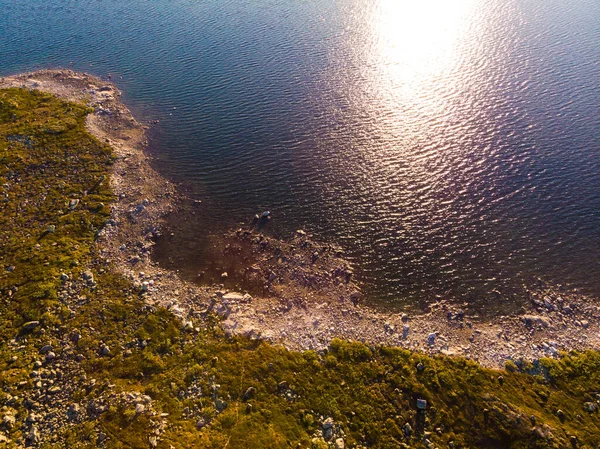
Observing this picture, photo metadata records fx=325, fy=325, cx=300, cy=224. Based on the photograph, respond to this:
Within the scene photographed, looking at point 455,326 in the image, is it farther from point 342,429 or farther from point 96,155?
point 96,155

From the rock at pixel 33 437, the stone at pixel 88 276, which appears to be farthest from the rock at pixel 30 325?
the rock at pixel 33 437

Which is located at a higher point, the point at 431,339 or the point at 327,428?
the point at 431,339

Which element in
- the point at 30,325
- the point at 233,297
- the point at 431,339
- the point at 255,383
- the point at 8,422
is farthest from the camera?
the point at 233,297

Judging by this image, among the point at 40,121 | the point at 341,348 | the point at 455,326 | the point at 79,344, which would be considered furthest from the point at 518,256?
the point at 40,121

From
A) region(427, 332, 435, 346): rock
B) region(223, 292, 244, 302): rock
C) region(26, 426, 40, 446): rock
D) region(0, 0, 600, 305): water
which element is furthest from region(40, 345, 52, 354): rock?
region(427, 332, 435, 346): rock

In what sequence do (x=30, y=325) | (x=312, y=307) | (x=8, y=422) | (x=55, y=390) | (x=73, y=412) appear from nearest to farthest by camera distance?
(x=8, y=422) < (x=73, y=412) < (x=55, y=390) < (x=30, y=325) < (x=312, y=307)

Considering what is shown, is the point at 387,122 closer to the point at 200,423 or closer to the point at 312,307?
the point at 312,307

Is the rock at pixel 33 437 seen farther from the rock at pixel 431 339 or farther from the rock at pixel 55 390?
the rock at pixel 431 339

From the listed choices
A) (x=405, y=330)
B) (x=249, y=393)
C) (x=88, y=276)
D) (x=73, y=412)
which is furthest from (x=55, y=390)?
(x=405, y=330)
